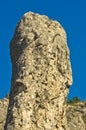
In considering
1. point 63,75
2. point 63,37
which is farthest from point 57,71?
point 63,37

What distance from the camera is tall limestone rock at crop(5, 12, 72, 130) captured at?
17953mm

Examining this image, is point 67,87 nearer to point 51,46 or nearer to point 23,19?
point 51,46

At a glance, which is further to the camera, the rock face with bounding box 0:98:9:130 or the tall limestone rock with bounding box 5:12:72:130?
the rock face with bounding box 0:98:9:130

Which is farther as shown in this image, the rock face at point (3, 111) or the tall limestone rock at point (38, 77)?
the rock face at point (3, 111)

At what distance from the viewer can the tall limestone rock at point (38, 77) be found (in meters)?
18.0

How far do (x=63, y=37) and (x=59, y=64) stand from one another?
3.91ft

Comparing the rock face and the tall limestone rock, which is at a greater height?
the rock face

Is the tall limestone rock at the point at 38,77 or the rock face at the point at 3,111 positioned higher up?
the rock face at the point at 3,111

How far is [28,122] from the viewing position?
17781 millimetres

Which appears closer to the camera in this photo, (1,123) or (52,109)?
(52,109)

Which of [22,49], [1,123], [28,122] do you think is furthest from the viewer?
[1,123]

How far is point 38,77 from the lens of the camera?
60.1 feet

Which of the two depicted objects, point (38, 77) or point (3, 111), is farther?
point (3, 111)

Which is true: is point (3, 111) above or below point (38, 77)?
above
